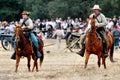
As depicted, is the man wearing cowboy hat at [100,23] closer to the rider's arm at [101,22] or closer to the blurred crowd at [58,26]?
the rider's arm at [101,22]

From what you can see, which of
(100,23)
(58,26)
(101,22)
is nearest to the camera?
(100,23)

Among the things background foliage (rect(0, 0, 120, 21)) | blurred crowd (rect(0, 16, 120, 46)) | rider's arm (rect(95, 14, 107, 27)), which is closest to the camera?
rider's arm (rect(95, 14, 107, 27))

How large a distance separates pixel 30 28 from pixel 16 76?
3.01 metres

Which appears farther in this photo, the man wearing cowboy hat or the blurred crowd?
the blurred crowd

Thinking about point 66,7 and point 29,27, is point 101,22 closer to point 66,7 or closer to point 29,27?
point 29,27

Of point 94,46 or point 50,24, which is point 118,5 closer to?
point 50,24

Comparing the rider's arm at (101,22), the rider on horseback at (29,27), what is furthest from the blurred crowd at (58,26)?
the rider on horseback at (29,27)

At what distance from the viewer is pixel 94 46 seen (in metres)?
23.5

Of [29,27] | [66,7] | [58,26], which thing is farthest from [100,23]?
[66,7]

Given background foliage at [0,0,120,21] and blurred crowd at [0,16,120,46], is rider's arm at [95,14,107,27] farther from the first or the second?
background foliage at [0,0,120,21]

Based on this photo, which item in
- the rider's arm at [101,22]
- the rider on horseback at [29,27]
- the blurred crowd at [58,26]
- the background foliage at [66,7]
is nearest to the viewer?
the rider on horseback at [29,27]

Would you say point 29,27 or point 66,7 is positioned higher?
point 29,27

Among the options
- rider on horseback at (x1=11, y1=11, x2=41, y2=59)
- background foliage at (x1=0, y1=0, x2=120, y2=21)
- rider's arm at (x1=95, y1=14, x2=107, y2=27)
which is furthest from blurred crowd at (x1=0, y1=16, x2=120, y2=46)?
rider on horseback at (x1=11, y1=11, x2=41, y2=59)

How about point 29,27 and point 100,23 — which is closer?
point 29,27
